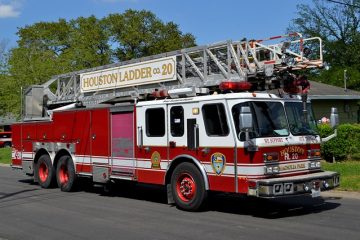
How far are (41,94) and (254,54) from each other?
27.0 ft

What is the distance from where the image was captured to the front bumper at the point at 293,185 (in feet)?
28.9

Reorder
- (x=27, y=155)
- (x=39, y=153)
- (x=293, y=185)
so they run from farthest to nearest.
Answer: (x=27, y=155) < (x=39, y=153) < (x=293, y=185)

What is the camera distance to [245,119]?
29.1 ft

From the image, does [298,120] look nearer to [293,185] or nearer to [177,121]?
[293,185]

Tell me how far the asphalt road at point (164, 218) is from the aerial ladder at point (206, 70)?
7.92 feet

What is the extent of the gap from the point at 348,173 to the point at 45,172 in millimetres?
8505

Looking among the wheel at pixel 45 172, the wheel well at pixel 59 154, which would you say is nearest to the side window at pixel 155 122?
the wheel well at pixel 59 154

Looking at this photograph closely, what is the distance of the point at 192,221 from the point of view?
910 cm

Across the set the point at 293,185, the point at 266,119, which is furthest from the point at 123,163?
the point at 293,185

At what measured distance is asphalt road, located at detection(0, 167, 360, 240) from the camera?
8.07m

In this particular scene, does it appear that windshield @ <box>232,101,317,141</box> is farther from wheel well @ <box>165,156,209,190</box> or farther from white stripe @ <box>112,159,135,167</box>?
white stripe @ <box>112,159,135,167</box>

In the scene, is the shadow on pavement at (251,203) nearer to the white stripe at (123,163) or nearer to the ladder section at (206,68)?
the white stripe at (123,163)

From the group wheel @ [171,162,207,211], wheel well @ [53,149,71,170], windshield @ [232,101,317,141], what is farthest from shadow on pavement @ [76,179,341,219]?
windshield @ [232,101,317,141]

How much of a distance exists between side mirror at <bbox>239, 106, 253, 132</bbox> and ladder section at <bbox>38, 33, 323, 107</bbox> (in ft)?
3.73
